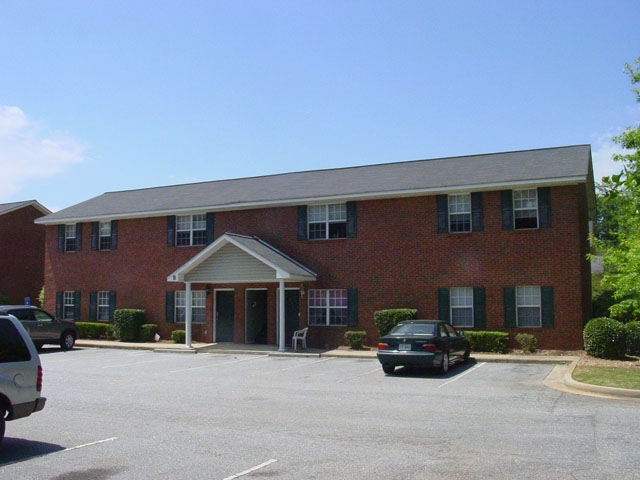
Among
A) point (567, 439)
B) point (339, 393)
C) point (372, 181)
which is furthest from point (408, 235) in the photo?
point (567, 439)

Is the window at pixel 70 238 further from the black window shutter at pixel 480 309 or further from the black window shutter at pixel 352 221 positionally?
the black window shutter at pixel 480 309

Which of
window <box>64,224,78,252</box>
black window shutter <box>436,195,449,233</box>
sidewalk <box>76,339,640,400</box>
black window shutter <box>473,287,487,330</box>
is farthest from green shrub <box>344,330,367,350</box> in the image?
window <box>64,224,78,252</box>

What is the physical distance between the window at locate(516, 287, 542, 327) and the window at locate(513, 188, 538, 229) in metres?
2.21

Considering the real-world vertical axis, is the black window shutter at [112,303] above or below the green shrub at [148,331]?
above

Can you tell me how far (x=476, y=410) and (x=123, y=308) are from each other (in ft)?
69.7

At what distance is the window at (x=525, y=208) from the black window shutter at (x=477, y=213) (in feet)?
3.73

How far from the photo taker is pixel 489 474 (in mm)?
7297

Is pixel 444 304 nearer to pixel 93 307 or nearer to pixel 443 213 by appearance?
pixel 443 213

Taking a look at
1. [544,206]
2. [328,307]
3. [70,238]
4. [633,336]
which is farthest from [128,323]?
[633,336]

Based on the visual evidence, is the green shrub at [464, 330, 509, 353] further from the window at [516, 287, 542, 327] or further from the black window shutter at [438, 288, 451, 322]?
the black window shutter at [438, 288, 451, 322]

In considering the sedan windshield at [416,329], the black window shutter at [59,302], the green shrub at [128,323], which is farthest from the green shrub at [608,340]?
the black window shutter at [59,302]

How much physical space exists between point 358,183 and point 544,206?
289 inches

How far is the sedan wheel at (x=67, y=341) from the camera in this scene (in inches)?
1011

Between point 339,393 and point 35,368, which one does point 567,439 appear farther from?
point 35,368
